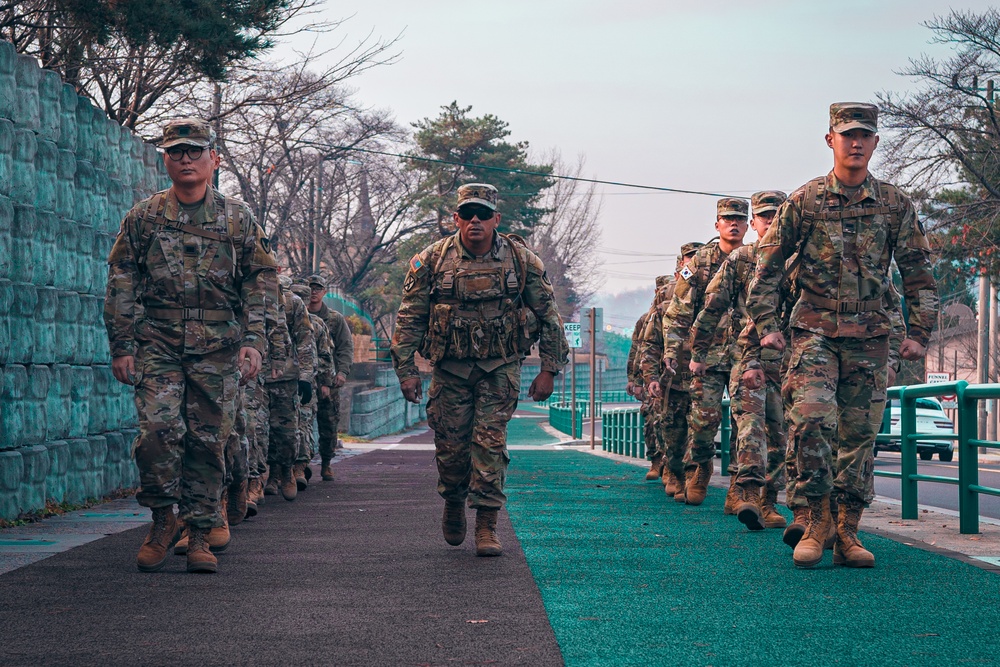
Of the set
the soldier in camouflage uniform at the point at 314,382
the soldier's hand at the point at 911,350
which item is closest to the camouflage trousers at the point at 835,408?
the soldier's hand at the point at 911,350

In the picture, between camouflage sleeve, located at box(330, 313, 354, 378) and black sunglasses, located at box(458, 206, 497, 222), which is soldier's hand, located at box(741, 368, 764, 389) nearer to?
black sunglasses, located at box(458, 206, 497, 222)

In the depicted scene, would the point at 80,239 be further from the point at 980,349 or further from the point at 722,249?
the point at 980,349

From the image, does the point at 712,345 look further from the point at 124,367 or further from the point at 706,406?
the point at 124,367

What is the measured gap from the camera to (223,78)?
1447 cm

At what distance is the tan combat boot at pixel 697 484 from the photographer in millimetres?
10703

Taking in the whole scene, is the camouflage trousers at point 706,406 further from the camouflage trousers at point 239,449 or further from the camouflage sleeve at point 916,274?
the camouflage trousers at point 239,449

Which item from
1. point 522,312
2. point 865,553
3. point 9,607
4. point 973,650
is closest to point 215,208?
point 522,312

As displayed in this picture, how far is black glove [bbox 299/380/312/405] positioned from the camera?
11.1 m

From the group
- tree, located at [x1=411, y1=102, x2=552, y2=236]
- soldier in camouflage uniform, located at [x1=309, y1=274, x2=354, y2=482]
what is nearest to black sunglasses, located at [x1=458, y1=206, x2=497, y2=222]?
soldier in camouflage uniform, located at [x1=309, y1=274, x2=354, y2=482]

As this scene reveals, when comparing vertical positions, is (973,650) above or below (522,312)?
below

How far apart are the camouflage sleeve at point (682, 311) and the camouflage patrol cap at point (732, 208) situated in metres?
0.41

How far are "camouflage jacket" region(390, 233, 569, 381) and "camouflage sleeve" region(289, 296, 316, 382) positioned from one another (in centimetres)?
368

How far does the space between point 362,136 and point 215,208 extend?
34.5m

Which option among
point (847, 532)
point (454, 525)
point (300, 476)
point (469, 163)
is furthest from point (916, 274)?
point (469, 163)
